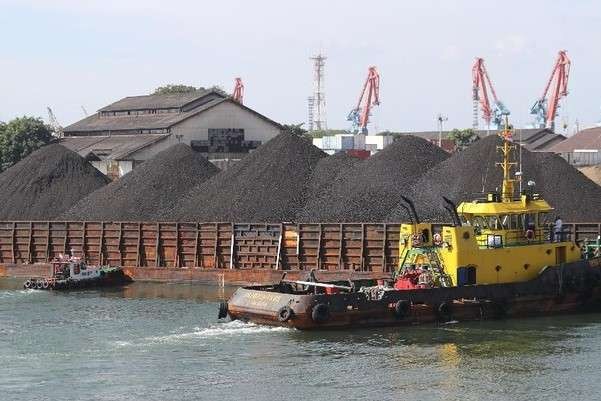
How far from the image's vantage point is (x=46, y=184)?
204ft

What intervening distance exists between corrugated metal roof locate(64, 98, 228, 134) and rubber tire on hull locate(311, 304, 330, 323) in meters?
54.1

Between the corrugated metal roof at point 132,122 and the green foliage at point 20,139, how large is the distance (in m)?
2.60

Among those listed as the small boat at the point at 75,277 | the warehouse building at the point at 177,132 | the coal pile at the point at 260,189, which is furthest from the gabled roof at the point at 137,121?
the small boat at the point at 75,277

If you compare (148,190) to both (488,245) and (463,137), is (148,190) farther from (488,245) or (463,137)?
(463,137)

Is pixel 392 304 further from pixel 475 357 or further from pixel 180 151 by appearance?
pixel 180 151

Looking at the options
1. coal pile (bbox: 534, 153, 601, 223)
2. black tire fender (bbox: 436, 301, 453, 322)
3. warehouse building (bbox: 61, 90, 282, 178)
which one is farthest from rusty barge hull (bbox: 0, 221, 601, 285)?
warehouse building (bbox: 61, 90, 282, 178)

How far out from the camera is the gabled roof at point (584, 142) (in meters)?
99.3

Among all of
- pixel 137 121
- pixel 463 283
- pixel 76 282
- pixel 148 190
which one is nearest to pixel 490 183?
pixel 463 283

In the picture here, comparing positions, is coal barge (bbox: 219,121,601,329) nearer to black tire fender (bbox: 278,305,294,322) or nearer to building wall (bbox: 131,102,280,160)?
black tire fender (bbox: 278,305,294,322)

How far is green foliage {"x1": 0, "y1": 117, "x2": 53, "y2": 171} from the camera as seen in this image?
93.7 m

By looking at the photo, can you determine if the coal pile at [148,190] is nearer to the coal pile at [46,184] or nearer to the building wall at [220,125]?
the coal pile at [46,184]

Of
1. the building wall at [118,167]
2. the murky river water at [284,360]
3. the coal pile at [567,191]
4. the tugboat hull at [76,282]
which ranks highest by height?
the building wall at [118,167]

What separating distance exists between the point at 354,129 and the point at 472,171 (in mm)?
141249

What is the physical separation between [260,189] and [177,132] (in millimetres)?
33895
